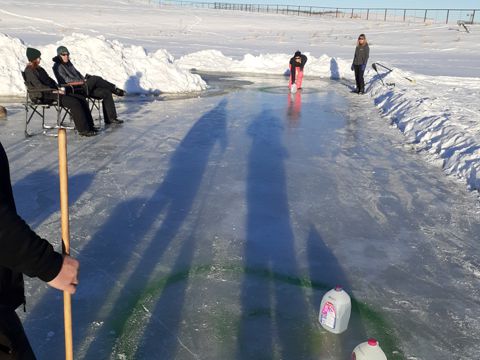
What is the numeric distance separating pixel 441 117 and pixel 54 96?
7.23 m

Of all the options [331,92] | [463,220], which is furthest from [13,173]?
[331,92]

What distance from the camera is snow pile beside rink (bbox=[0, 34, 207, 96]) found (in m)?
13.0

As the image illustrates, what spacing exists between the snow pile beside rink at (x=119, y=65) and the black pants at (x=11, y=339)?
12350 millimetres

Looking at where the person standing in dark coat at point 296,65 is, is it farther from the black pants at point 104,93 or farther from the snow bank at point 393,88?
the black pants at point 104,93

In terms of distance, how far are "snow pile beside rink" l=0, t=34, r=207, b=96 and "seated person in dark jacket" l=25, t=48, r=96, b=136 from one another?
5.37 m

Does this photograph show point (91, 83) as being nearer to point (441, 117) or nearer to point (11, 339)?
point (441, 117)

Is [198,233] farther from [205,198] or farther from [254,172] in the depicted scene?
[254,172]

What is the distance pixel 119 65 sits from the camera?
13836 mm

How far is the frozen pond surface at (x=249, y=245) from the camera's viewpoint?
304 cm

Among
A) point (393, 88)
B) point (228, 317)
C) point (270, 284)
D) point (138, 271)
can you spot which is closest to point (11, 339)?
point (228, 317)

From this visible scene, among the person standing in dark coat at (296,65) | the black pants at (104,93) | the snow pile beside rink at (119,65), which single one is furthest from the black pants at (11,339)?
the person standing in dark coat at (296,65)

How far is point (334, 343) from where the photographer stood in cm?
297

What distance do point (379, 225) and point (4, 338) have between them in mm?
3863

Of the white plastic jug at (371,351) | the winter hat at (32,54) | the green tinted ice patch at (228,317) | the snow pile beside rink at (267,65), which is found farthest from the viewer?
the snow pile beside rink at (267,65)
